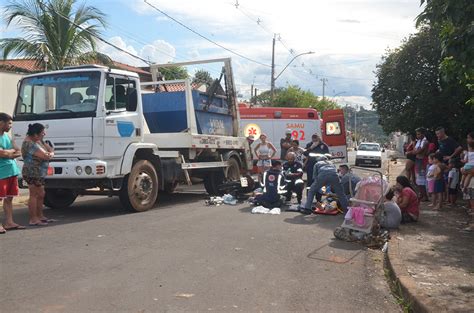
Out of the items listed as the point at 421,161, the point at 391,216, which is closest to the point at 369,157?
the point at 421,161

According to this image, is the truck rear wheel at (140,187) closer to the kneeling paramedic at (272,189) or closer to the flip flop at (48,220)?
the flip flop at (48,220)

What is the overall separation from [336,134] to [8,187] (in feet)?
47.9

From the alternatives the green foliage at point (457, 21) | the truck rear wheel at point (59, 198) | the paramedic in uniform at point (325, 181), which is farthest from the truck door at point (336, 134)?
the green foliage at point (457, 21)

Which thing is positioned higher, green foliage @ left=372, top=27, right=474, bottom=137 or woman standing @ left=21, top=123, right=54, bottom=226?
green foliage @ left=372, top=27, right=474, bottom=137

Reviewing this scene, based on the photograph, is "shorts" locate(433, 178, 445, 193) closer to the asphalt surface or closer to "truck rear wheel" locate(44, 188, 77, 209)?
the asphalt surface

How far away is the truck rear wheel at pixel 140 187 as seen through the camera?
9.45 meters

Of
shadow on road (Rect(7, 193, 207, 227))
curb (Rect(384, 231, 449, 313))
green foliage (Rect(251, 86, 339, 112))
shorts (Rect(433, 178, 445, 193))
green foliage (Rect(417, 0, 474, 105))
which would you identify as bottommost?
shadow on road (Rect(7, 193, 207, 227))

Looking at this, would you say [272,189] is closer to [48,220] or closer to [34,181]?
[48,220]

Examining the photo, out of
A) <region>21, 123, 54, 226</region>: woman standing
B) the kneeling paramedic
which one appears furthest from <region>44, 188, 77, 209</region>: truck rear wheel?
the kneeling paramedic

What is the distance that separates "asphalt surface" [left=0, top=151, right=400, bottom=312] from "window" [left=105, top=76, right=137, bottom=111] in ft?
7.11

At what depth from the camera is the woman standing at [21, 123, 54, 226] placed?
25.9ft

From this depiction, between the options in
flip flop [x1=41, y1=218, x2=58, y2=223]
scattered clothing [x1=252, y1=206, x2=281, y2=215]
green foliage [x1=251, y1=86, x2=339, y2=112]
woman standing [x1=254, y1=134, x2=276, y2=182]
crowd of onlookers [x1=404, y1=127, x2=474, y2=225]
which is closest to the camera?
flip flop [x1=41, y1=218, x2=58, y2=223]

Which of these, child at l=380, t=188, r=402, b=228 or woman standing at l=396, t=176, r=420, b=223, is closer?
child at l=380, t=188, r=402, b=228

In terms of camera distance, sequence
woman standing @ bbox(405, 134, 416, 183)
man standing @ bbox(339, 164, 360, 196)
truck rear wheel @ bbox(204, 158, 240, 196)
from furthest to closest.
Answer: truck rear wheel @ bbox(204, 158, 240, 196) < woman standing @ bbox(405, 134, 416, 183) < man standing @ bbox(339, 164, 360, 196)
